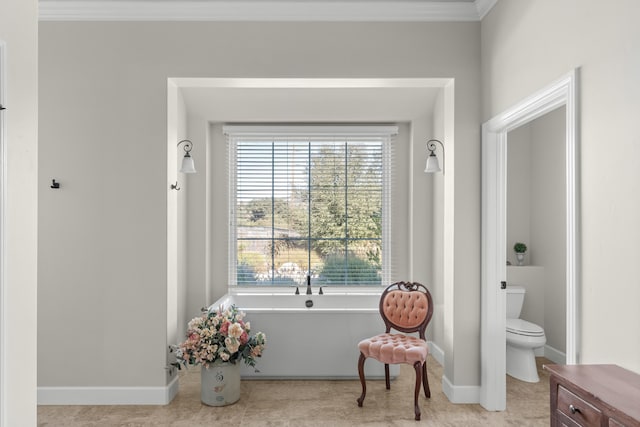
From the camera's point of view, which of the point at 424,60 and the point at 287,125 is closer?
the point at 424,60

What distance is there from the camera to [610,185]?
1.92 m

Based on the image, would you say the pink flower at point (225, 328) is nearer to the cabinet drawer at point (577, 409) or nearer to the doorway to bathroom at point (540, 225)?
the cabinet drawer at point (577, 409)

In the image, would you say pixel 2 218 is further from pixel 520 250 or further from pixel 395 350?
pixel 520 250

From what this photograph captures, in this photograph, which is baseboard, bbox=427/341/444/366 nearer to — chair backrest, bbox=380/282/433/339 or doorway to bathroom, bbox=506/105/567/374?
doorway to bathroom, bbox=506/105/567/374

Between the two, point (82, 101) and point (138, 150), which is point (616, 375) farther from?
point (82, 101)

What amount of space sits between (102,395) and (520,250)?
389cm

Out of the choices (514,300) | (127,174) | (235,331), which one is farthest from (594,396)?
(127,174)

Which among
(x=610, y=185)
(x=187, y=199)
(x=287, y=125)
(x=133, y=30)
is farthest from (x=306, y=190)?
(x=610, y=185)

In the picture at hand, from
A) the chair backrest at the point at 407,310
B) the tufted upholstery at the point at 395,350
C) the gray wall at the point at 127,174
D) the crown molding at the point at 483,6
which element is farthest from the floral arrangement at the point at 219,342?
the crown molding at the point at 483,6

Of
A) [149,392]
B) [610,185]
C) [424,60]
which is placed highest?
Result: [424,60]

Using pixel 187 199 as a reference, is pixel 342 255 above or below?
below

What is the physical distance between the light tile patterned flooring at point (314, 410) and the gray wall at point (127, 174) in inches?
10.1

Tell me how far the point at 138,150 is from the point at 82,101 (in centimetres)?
Answer: 55

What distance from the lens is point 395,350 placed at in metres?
3.21
